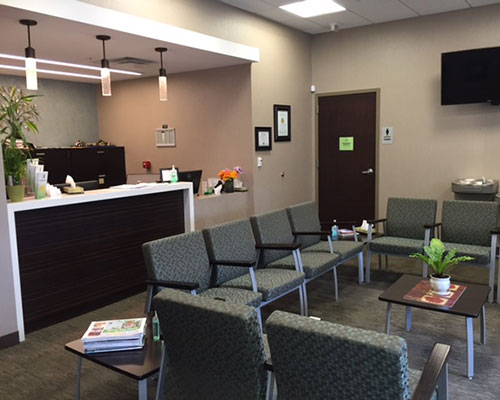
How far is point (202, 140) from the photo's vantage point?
636 centimetres

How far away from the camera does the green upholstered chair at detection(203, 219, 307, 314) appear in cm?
333

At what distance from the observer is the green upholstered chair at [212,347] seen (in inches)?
71.2

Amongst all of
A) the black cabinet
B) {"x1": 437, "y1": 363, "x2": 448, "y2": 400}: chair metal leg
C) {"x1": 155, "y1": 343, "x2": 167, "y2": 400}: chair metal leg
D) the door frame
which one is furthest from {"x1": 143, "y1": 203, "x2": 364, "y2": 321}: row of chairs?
the black cabinet

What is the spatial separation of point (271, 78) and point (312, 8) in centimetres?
101

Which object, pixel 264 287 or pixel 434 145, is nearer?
pixel 264 287

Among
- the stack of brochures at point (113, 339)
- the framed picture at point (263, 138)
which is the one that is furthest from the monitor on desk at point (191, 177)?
the stack of brochures at point (113, 339)

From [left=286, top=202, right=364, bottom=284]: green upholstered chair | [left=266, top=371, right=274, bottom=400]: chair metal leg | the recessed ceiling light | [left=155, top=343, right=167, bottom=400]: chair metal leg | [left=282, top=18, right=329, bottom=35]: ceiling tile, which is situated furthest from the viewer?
[left=282, top=18, right=329, bottom=35]: ceiling tile

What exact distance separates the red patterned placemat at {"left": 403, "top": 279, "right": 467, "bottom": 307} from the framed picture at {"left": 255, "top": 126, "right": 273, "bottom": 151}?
3.07 m

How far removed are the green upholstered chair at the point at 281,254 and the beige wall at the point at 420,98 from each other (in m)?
2.66

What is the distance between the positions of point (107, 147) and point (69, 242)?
11.9 feet

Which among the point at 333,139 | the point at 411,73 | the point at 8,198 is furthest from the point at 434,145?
the point at 8,198

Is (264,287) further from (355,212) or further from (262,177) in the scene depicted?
(355,212)

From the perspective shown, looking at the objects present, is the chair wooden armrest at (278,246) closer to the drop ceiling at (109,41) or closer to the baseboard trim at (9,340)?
the baseboard trim at (9,340)

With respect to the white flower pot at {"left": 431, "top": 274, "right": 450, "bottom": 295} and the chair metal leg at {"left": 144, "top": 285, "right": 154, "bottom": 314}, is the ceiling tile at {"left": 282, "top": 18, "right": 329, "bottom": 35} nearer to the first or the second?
the white flower pot at {"left": 431, "top": 274, "right": 450, "bottom": 295}
